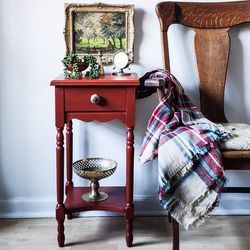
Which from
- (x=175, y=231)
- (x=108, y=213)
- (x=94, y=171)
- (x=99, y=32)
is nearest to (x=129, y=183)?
(x=94, y=171)

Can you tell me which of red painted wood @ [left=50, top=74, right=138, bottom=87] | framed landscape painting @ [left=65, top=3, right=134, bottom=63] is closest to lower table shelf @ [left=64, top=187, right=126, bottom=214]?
red painted wood @ [left=50, top=74, right=138, bottom=87]

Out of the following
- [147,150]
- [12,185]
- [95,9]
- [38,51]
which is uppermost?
[95,9]

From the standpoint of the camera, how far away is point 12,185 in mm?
1957

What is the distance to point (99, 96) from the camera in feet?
5.07

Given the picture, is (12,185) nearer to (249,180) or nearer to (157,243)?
(157,243)

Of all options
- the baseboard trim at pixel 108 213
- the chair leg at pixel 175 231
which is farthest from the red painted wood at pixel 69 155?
the chair leg at pixel 175 231

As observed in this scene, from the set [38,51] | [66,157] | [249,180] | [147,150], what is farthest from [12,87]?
[249,180]

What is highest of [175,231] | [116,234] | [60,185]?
[60,185]

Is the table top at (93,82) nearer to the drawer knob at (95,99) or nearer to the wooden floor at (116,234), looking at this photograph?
the drawer knob at (95,99)

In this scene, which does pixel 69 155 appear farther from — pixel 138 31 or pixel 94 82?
pixel 138 31

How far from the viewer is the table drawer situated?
5.06 ft

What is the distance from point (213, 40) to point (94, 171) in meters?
0.78

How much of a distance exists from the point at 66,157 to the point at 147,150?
494mm

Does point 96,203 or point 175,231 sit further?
point 96,203
